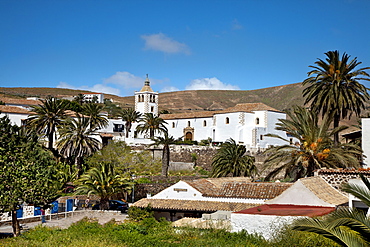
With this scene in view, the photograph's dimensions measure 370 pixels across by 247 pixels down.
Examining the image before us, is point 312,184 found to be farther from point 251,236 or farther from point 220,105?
point 220,105

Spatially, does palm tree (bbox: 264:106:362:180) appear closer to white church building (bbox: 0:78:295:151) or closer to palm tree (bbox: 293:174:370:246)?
palm tree (bbox: 293:174:370:246)

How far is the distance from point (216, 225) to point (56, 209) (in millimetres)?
15863

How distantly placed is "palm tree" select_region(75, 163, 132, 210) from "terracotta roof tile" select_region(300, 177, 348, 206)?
1762 cm

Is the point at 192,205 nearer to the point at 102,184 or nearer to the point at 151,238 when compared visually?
the point at 151,238

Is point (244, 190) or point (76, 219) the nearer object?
point (244, 190)

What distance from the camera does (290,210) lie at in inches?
612

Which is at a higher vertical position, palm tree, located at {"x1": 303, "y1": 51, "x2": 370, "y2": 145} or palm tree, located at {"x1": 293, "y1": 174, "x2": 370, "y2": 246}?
palm tree, located at {"x1": 303, "y1": 51, "x2": 370, "y2": 145}

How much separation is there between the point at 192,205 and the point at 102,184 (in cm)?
901

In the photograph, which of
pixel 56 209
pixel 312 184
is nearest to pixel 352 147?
pixel 312 184

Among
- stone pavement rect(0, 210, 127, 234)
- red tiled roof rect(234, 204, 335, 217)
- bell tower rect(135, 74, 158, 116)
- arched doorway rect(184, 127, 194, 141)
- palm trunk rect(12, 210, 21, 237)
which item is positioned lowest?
stone pavement rect(0, 210, 127, 234)

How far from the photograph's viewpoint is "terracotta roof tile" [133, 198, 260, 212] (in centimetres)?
2385

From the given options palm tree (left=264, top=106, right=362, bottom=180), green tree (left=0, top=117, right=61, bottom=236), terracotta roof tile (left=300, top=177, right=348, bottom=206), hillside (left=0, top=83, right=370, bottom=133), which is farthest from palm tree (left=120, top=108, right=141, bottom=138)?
hillside (left=0, top=83, right=370, bottom=133)

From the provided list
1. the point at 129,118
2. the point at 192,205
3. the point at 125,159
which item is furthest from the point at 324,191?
the point at 129,118

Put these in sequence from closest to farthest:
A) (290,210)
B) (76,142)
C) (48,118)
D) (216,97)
→ (290,210), (76,142), (48,118), (216,97)
